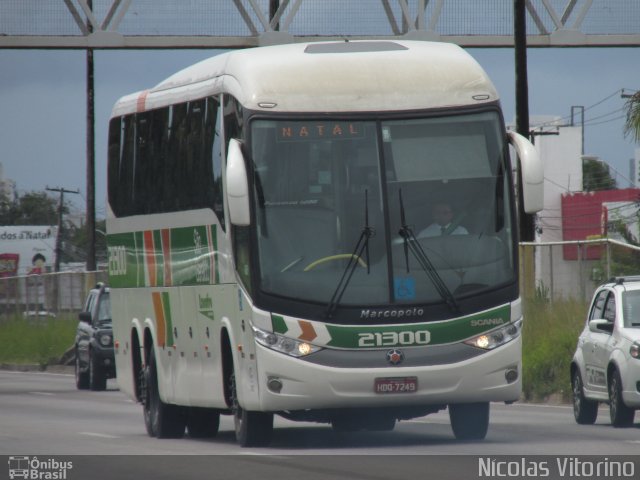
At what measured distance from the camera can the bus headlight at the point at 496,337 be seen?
15.1 meters

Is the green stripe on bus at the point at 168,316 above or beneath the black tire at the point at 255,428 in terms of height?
above

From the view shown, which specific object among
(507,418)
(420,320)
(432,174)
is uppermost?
(432,174)

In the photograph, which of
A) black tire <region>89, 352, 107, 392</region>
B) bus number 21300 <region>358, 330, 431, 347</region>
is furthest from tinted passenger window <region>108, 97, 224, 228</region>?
black tire <region>89, 352, 107, 392</region>

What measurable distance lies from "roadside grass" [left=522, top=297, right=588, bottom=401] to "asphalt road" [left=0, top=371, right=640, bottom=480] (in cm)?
150

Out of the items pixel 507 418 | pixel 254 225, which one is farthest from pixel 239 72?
pixel 507 418

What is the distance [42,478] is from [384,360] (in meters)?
3.16

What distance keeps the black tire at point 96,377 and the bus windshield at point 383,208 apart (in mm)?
16571

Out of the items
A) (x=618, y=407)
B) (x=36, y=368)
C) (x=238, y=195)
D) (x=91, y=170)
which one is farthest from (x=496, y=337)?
(x=91, y=170)

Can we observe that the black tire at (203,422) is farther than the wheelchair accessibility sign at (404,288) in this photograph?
Yes

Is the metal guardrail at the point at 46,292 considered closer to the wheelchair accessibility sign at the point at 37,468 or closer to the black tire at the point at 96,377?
the black tire at the point at 96,377

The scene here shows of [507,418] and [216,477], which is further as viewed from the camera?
[507,418]

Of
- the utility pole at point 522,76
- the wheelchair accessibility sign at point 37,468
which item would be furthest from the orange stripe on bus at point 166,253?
the utility pole at point 522,76

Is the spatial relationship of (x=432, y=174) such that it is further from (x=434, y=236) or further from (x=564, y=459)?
(x=564, y=459)

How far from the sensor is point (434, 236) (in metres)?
15.3
